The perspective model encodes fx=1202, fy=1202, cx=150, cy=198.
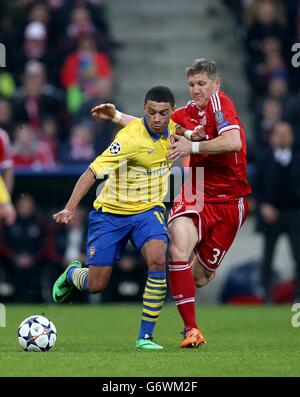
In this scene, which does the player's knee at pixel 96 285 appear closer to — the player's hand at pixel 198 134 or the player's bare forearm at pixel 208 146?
the player's bare forearm at pixel 208 146

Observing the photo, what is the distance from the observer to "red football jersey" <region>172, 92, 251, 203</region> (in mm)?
10578

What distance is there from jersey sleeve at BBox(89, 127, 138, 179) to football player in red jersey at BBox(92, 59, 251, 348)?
0.35 meters

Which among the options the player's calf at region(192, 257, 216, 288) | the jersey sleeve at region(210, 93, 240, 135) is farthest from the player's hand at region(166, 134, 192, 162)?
the player's calf at region(192, 257, 216, 288)

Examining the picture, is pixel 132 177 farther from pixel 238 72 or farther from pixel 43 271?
pixel 238 72

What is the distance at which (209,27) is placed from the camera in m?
22.7

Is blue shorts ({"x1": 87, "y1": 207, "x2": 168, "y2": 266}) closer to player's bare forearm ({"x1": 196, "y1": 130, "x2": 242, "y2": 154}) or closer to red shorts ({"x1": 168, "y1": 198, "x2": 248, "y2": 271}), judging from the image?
red shorts ({"x1": 168, "y1": 198, "x2": 248, "y2": 271})

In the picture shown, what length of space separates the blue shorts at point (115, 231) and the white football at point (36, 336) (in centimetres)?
94

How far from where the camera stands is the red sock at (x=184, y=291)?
33.7ft

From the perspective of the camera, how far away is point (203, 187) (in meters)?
10.8

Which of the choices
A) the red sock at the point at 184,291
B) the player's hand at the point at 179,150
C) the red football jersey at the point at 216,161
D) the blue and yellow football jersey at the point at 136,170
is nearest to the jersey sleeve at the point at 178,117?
the red football jersey at the point at 216,161

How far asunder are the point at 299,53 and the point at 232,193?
31.7 feet

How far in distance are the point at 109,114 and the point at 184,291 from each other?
1808 millimetres

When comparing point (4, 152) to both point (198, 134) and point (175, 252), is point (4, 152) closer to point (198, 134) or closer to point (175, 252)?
point (198, 134)

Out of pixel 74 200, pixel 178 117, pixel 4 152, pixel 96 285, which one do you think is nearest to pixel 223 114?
pixel 178 117
